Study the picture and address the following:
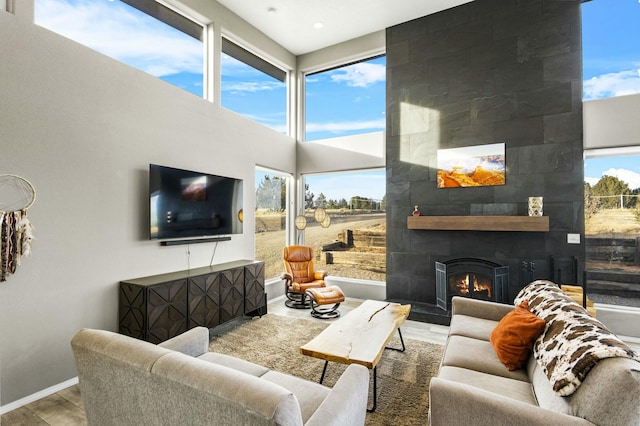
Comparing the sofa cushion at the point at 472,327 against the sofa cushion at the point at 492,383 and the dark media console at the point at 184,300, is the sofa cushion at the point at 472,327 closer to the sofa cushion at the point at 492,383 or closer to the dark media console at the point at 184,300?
the sofa cushion at the point at 492,383

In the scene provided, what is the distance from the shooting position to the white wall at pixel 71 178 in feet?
8.11

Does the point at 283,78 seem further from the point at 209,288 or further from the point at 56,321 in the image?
the point at 56,321

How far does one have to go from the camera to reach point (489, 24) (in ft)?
14.5

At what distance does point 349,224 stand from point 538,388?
13.5 feet

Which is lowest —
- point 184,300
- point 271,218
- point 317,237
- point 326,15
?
point 184,300

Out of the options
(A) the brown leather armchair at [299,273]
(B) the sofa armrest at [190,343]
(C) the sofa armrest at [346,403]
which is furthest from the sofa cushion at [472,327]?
(A) the brown leather armchair at [299,273]

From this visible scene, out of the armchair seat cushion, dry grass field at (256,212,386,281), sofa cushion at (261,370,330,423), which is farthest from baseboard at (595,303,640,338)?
sofa cushion at (261,370,330,423)

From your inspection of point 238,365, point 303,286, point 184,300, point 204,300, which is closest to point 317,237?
point 303,286

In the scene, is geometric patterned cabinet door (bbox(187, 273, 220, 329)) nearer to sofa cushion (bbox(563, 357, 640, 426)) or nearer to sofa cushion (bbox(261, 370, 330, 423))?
sofa cushion (bbox(261, 370, 330, 423))

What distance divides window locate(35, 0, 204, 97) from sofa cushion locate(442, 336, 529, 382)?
13.5ft

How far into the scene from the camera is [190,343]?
2078mm

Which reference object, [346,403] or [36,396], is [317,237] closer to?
[36,396]

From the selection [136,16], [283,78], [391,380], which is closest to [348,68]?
[283,78]

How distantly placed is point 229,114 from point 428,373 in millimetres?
4080
